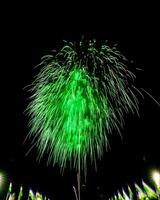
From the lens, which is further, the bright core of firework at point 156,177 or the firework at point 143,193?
the firework at point 143,193

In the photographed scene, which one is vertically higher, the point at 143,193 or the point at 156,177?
the point at 156,177

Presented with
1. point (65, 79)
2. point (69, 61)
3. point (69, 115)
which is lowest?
point (69, 115)

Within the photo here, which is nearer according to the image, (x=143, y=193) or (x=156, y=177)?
(x=156, y=177)

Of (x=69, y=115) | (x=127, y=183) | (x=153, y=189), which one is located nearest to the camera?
(x=69, y=115)

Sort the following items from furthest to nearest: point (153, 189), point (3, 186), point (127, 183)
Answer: point (127, 183) → point (153, 189) → point (3, 186)

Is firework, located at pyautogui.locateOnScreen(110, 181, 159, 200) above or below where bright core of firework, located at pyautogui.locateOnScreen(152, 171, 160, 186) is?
below

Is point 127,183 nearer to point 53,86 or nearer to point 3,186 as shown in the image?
point 3,186

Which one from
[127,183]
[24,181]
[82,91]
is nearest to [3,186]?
[24,181]

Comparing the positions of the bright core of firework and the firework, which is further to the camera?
the firework

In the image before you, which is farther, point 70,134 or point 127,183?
point 127,183

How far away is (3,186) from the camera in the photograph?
16.2m

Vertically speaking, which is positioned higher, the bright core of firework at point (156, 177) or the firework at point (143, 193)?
the bright core of firework at point (156, 177)

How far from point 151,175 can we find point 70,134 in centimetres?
1278

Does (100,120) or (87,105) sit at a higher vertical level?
(87,105)
